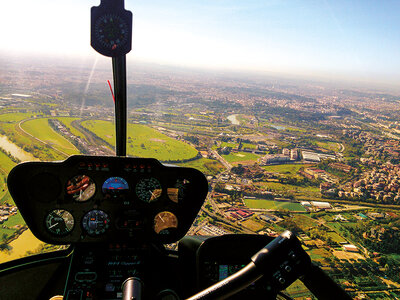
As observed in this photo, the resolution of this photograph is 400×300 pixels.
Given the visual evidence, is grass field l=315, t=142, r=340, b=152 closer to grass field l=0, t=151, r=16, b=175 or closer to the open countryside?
the open countryside

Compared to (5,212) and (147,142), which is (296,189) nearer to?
(147,142)

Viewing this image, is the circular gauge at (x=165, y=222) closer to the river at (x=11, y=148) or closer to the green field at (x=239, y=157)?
the river at (x=11, y=148)

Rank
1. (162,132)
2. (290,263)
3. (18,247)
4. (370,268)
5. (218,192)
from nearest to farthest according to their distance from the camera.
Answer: (290,263)
(18,247)
(370,268)
(218,192)
(162,132)

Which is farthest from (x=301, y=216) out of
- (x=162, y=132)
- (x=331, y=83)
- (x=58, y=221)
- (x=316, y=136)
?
(x=331, y=83)

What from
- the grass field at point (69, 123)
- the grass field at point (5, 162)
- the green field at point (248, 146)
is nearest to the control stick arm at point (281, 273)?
the grass field at point (5, 162)

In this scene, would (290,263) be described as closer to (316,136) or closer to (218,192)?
(218,192)

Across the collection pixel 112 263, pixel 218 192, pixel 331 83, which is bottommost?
pixel 218 192

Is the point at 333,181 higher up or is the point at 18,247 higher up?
the point at 18,247
